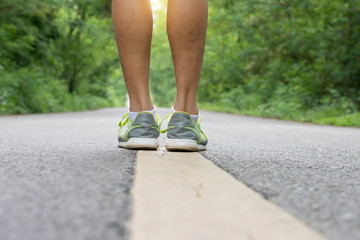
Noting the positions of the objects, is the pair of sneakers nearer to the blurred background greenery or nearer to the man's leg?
the man's leg

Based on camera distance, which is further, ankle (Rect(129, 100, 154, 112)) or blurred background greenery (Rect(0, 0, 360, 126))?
blurred background greenery (Rect(0, 0, 360, 126))

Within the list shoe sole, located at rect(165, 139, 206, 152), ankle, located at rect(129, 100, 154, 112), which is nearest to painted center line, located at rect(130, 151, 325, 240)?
shoe sole, located at rect(165, 139, 206, 152)

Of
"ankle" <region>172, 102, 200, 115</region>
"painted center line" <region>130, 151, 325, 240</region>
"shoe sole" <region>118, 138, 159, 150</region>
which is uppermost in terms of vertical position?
"ankle" <region>172, 102, 200, 115</region>

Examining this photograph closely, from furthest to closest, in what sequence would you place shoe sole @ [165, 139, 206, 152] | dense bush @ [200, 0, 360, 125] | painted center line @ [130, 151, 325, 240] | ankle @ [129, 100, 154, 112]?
dense bush @ [200, 0, 360, 125], ankle @ [129, 100, 154, 112], shoe sole @ [165, 139, 206, 152], painted center line @ [130, 151, 325, 240]

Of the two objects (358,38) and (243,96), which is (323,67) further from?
(243,96)

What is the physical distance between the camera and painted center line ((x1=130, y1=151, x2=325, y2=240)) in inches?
33.2

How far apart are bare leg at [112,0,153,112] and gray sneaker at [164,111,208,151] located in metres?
0.20

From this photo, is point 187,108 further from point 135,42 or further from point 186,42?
point 135,42

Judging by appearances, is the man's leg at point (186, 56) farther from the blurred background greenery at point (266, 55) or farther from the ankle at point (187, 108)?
the blurred background greenery at point (266, 55)

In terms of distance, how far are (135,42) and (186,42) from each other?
287 millimetres

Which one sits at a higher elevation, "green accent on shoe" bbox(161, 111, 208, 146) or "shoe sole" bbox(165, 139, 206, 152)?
"green accent on shoe" bbox(161, 111, 208, 146)

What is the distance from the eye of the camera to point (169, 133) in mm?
2215

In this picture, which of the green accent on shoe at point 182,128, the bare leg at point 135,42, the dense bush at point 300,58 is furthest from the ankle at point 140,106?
the dense bush at point 300,58

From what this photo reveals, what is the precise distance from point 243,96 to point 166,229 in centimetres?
1579
